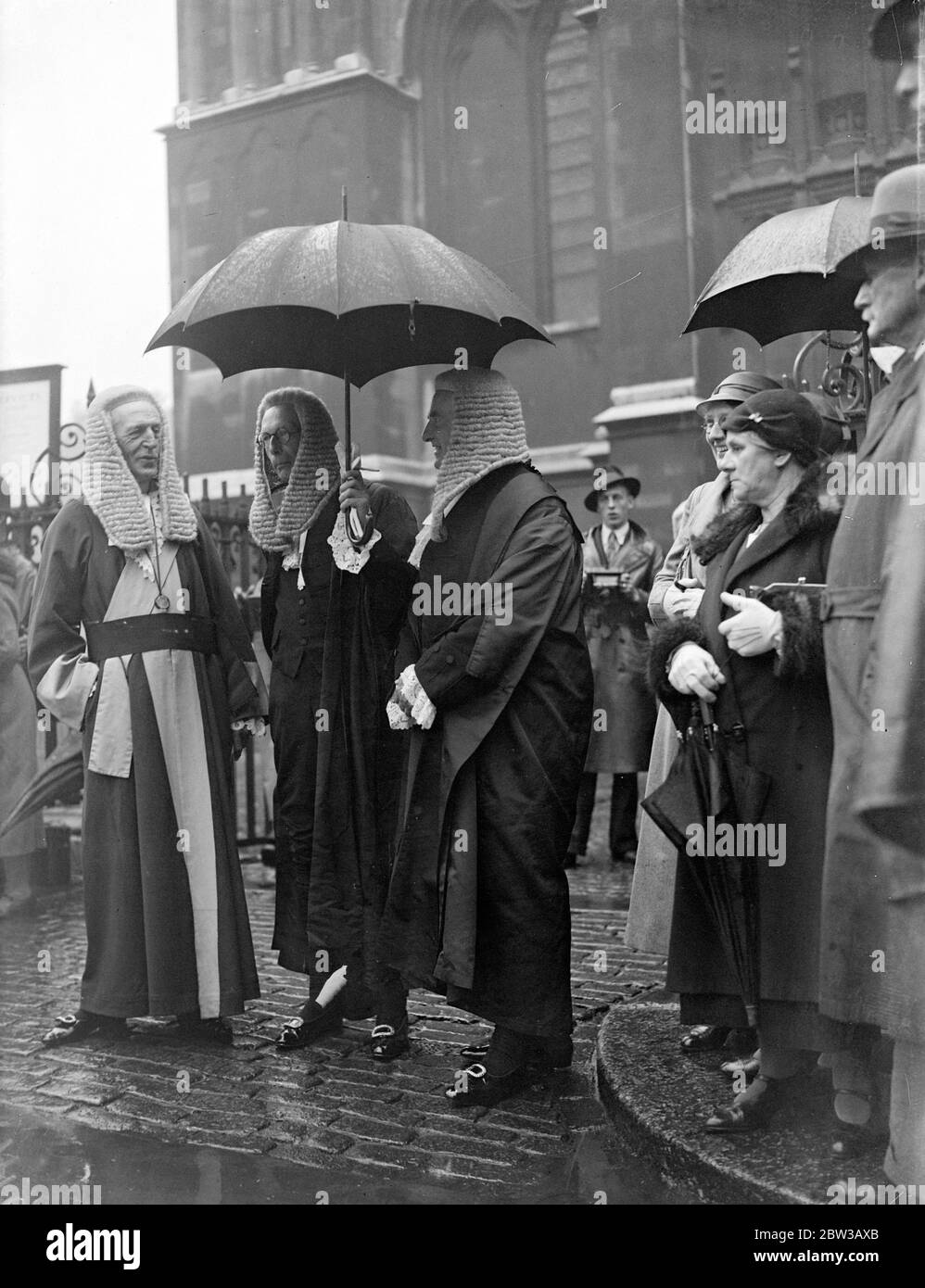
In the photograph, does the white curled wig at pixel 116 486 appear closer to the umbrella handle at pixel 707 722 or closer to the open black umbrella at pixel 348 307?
the open black umbrella at pixel 348 307

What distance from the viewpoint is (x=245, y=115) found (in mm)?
10078

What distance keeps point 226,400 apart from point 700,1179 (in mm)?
12902

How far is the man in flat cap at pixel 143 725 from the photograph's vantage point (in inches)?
181

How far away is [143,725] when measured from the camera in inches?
183

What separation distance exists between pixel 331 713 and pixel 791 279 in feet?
6.95

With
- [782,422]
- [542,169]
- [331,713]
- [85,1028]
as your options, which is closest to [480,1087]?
[331,713]

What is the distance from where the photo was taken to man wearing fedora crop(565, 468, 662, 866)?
305 inches

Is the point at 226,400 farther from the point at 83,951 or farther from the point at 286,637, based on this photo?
the point at 286,637

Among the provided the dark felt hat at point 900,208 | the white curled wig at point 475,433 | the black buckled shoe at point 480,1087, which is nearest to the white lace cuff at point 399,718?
the white curled wig at point 475,433

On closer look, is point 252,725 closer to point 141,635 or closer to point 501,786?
point 141,635

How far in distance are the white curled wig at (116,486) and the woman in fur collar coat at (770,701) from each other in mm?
2072

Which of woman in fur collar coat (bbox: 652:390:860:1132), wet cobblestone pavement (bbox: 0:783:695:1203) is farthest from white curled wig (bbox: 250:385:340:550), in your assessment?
wet cobblestone pavement (bbox: 0:783:695:1203)

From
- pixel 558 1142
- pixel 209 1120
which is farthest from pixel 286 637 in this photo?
pixel 558 1142

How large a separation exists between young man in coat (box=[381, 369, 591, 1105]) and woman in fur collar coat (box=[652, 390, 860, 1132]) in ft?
1.57
